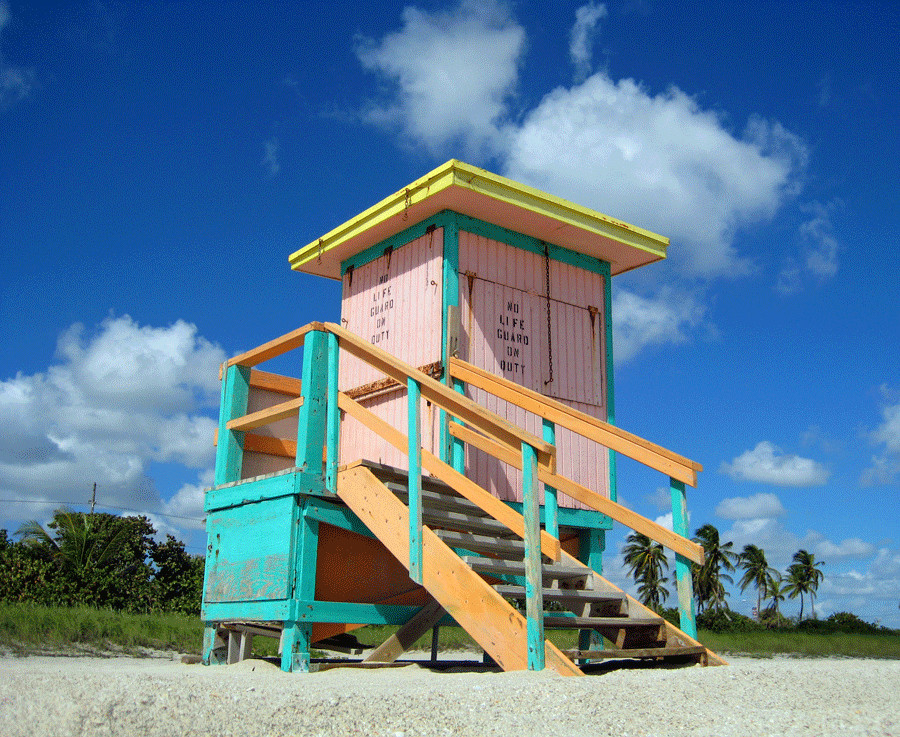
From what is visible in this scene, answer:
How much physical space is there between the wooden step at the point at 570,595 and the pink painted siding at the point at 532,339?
2010mm

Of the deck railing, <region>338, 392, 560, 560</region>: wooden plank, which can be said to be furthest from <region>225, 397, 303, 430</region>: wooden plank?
<region>338, 392, 560, 560</region>: wooden plank

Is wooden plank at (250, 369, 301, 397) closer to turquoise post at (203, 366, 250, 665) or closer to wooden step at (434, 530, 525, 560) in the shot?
turquoise post at (203, 366, 250, 665)

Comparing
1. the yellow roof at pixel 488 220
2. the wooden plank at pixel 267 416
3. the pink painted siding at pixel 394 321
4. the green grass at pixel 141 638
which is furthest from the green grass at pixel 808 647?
the wooden plank at pixel 267 416

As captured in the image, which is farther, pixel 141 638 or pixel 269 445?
pixel 141 638

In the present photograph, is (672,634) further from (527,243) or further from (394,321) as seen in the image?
(527,243)

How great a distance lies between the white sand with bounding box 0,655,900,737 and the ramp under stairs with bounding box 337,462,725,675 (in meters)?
0.63

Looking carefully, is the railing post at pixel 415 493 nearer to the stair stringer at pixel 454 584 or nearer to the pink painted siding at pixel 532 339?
the stair stringer at pixel 454 584

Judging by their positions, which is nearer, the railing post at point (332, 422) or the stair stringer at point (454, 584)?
the stair stringer at point (454, 584)

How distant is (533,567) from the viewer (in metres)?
4.78

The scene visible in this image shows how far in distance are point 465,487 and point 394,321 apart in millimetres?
2959

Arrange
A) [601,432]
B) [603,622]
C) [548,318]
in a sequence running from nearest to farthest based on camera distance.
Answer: [603,622] < [601,432] < [548,318]

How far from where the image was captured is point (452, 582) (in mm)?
5203

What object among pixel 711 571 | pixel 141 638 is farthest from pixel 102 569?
pixel 711 571

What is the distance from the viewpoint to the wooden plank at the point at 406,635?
6539mm
